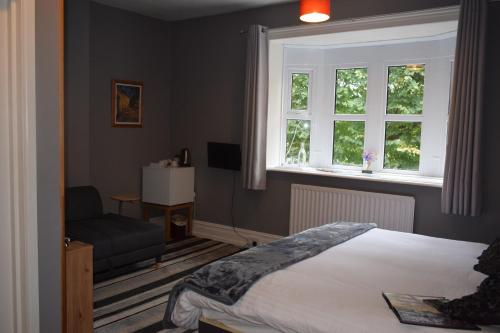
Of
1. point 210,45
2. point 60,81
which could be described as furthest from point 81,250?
point 210,45

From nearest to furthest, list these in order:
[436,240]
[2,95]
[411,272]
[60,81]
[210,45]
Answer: [2,95]
[60,81]
[411,272]
[436,240]
[210,45]

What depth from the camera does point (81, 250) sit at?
2.38m

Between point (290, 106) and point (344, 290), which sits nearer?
point (344, 290)

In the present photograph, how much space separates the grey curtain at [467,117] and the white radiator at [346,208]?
483mm

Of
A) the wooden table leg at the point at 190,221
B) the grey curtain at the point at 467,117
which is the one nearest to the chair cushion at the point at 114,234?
the wooden table leg at the point at 190,221

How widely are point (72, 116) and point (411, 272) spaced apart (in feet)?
12.0

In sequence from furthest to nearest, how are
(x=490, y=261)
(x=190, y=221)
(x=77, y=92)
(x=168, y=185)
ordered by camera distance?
(x=190, y=221) < (x=168, y=185) < (x=77, y=92) < (x=490, y=261)

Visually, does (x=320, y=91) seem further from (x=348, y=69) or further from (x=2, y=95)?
(x=2, y=95)

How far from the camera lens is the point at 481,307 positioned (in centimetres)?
190

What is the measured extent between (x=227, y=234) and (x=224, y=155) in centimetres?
95

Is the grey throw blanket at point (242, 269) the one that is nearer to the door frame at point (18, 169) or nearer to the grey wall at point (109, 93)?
the door frame at point (18, 169)

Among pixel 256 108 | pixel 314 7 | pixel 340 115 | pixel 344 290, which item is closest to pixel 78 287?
pixel 344 290

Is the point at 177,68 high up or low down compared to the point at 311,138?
up

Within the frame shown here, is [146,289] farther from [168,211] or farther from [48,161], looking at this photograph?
[48,161]
